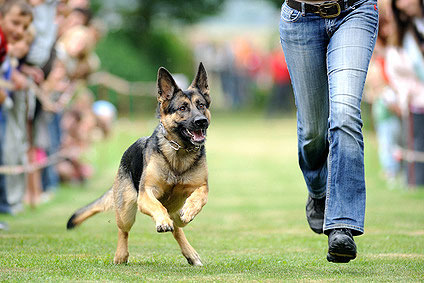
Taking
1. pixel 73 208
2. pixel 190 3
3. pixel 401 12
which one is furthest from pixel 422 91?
pixel 190 3

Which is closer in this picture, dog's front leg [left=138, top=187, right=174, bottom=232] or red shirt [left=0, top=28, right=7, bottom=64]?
dog's front leg [left=138, top=187, right=174, bottom=232]

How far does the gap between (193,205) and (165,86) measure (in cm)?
104

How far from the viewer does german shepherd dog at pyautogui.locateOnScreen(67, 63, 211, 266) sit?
5.83m

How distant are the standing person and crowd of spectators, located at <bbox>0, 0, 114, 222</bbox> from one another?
3.39 m

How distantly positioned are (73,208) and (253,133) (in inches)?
620

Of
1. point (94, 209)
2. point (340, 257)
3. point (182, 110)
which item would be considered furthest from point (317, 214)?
point (94, 209)

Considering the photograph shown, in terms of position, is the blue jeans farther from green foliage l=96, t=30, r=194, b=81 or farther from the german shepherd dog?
green foliage l=96, t=30, r=194, b=81

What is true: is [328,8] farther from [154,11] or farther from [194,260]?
[154,11]

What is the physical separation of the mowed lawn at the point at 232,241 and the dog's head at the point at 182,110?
3.24ft

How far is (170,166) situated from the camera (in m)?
5.89

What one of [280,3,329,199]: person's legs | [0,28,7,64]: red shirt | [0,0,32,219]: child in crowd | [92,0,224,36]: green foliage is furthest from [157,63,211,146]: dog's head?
[92,0,224,36]: green foliage

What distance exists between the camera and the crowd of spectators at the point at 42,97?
353 inches

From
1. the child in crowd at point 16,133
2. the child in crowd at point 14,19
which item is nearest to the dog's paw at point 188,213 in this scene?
the child in crowd at point 14,19

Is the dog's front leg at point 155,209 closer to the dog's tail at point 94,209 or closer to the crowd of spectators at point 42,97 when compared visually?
the dog's tail at point 94,209
